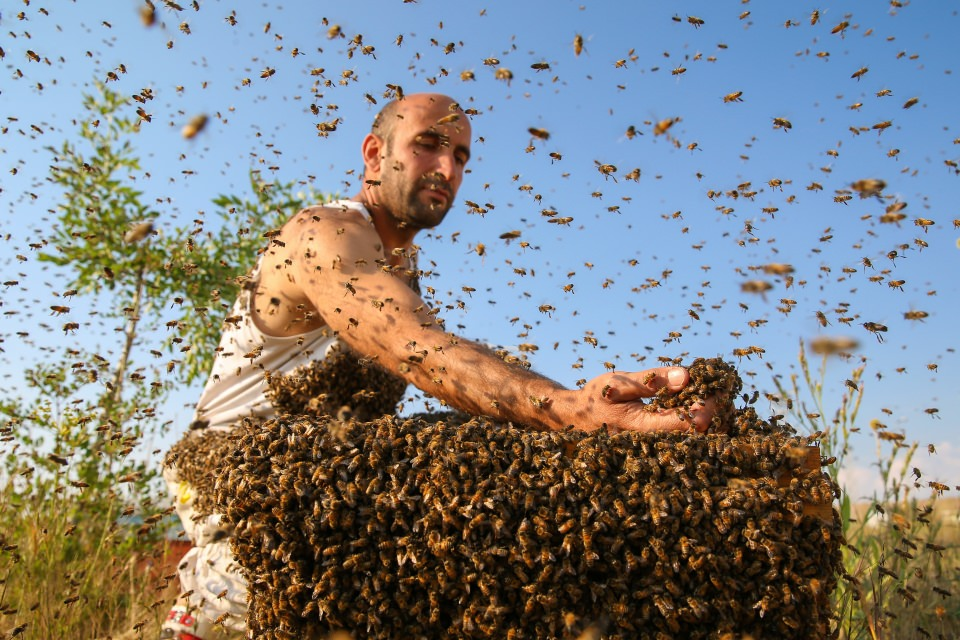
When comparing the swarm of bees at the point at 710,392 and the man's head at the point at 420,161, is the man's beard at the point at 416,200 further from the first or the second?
the swarm of bees at the point at 710,392

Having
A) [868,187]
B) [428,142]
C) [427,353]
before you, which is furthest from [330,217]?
[868,187]

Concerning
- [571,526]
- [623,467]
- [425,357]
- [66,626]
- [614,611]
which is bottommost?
[66,626]

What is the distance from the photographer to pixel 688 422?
3684 mm

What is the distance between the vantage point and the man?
4.07 metres

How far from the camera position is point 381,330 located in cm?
488

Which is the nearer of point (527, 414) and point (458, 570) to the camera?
point (458, 570)

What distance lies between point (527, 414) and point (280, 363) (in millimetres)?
2989

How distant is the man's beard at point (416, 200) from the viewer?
22.9ft

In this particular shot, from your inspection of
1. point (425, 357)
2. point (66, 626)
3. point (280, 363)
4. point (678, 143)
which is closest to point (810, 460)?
point (425, 357)

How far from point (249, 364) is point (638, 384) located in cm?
409

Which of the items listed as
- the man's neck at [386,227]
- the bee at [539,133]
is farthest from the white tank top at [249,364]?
the bee at [539,133]

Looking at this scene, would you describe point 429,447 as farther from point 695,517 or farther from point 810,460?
point 810,460

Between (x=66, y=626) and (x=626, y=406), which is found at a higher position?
(x=626, y=406)

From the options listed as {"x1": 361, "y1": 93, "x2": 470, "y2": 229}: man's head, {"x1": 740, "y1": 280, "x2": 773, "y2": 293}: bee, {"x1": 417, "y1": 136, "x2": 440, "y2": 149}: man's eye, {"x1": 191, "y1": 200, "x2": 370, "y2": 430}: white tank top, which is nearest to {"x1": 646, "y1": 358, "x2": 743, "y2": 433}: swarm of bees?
{"x1": 740, "y1": 280, "x2": 773, "y2": 293}: bee
